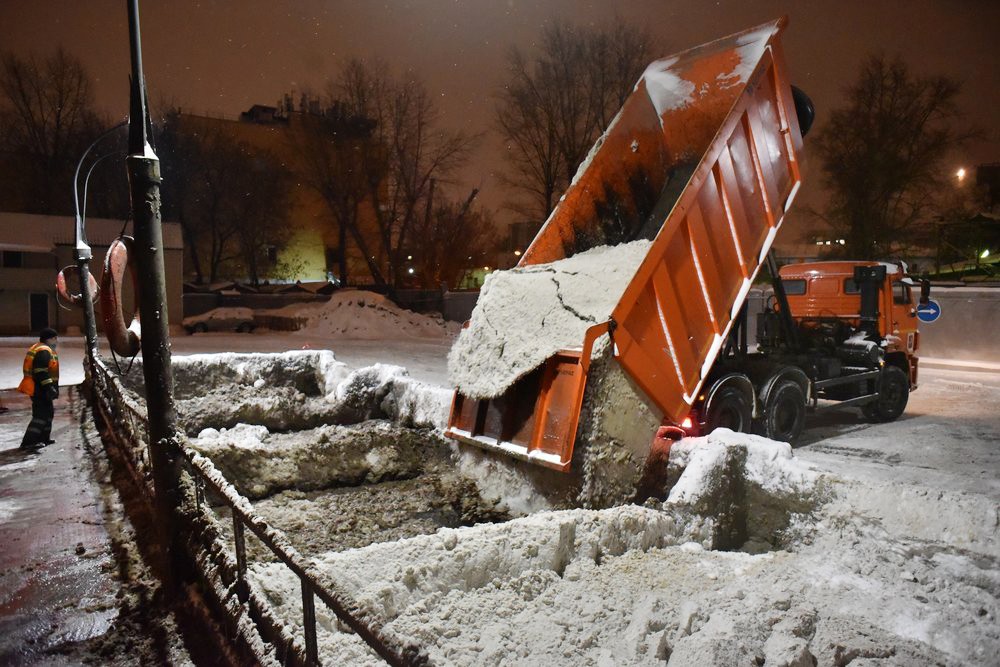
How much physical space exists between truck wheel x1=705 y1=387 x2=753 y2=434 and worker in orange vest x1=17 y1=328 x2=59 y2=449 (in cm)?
783

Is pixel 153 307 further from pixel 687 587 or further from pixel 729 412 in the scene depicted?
pixel 729 412

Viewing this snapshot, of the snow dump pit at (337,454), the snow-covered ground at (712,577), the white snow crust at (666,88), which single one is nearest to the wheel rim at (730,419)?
the snow-covered ground at (712,577)

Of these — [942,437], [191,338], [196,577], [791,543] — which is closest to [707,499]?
[791,543]

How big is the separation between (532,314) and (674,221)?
154cm

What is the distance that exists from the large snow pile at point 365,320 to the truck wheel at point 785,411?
19382mm

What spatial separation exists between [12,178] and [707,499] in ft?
157

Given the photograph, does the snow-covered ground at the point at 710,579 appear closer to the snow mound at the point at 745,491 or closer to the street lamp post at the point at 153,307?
the snow mound at the point at 745,491

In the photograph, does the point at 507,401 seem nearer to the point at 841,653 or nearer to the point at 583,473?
the point at 583,473

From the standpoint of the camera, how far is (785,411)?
872cm

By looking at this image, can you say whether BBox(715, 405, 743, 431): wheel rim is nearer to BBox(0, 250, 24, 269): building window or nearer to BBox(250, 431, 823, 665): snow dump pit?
BBox(250, 431, 823, 665): snow dump pit

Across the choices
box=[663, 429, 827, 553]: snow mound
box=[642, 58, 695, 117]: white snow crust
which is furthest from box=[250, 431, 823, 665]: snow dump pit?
box=[642, 58, 695, 117]: white snow crust

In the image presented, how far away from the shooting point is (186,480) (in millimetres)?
4207

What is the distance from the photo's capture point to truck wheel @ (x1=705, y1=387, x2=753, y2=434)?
24.1 ft

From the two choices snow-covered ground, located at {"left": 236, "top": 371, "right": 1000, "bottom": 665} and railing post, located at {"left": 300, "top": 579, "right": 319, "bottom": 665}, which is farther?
snow-covered ground, located at {"left": 236, "top": 371, "right": 1000, "bottom": 665}
